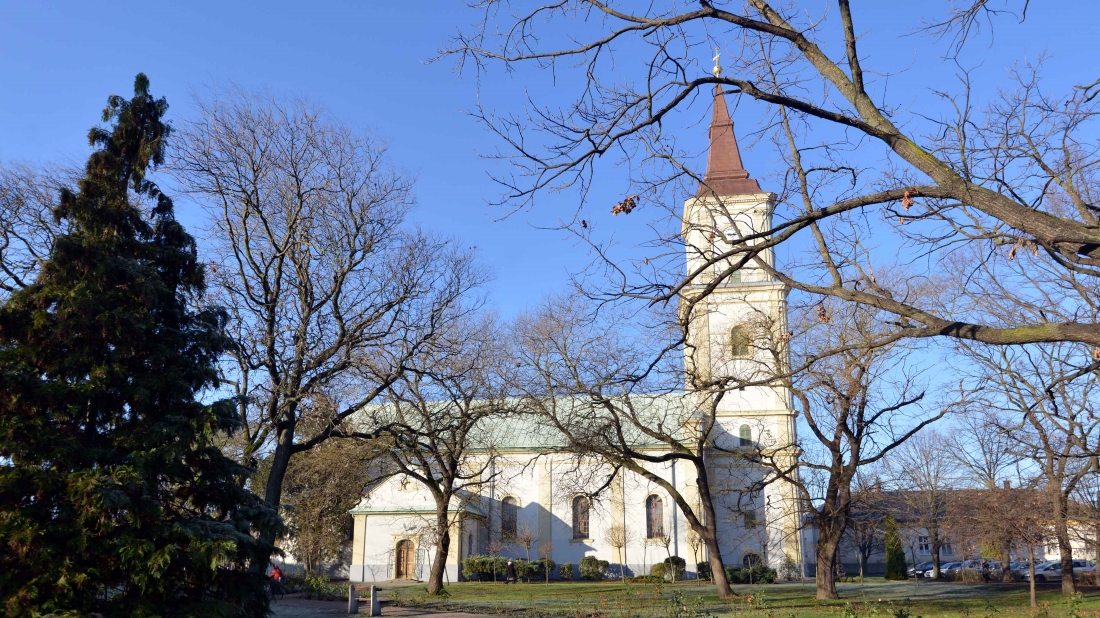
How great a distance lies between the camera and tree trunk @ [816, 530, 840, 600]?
2309cm

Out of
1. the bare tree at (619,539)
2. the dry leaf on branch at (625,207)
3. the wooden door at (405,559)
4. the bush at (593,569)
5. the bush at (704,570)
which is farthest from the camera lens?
the bare tree at (619,539)

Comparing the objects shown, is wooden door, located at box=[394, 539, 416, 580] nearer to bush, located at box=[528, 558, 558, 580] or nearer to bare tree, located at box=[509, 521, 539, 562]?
bare tree, located at box=[509, 521, 539, 562]

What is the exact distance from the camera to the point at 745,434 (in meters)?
44.5

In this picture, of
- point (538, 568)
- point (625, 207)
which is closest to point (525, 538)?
point (538, 568)

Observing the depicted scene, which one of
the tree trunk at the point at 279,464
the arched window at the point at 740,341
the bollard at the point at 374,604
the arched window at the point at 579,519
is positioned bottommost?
the bollard at the point at 374,604

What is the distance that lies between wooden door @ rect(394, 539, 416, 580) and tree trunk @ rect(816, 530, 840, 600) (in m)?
24.7

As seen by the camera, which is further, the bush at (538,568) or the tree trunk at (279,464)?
the bush at (538,568)

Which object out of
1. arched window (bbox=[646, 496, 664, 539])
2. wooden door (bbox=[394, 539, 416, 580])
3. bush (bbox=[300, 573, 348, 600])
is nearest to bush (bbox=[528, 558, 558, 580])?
arched window (bbox=[646, 496, 664, 539])

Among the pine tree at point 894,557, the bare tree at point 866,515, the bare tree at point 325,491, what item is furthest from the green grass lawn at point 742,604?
the pine tree at point 894,557

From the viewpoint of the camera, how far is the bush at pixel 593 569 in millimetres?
42094

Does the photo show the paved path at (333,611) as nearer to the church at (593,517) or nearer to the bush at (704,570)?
Result: the church at (593,517)

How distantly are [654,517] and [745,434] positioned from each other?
684 centimetres

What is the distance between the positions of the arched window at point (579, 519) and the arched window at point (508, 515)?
3.44 metres

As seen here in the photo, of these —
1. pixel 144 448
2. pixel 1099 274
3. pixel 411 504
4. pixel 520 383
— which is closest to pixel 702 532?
pixel 520 383
